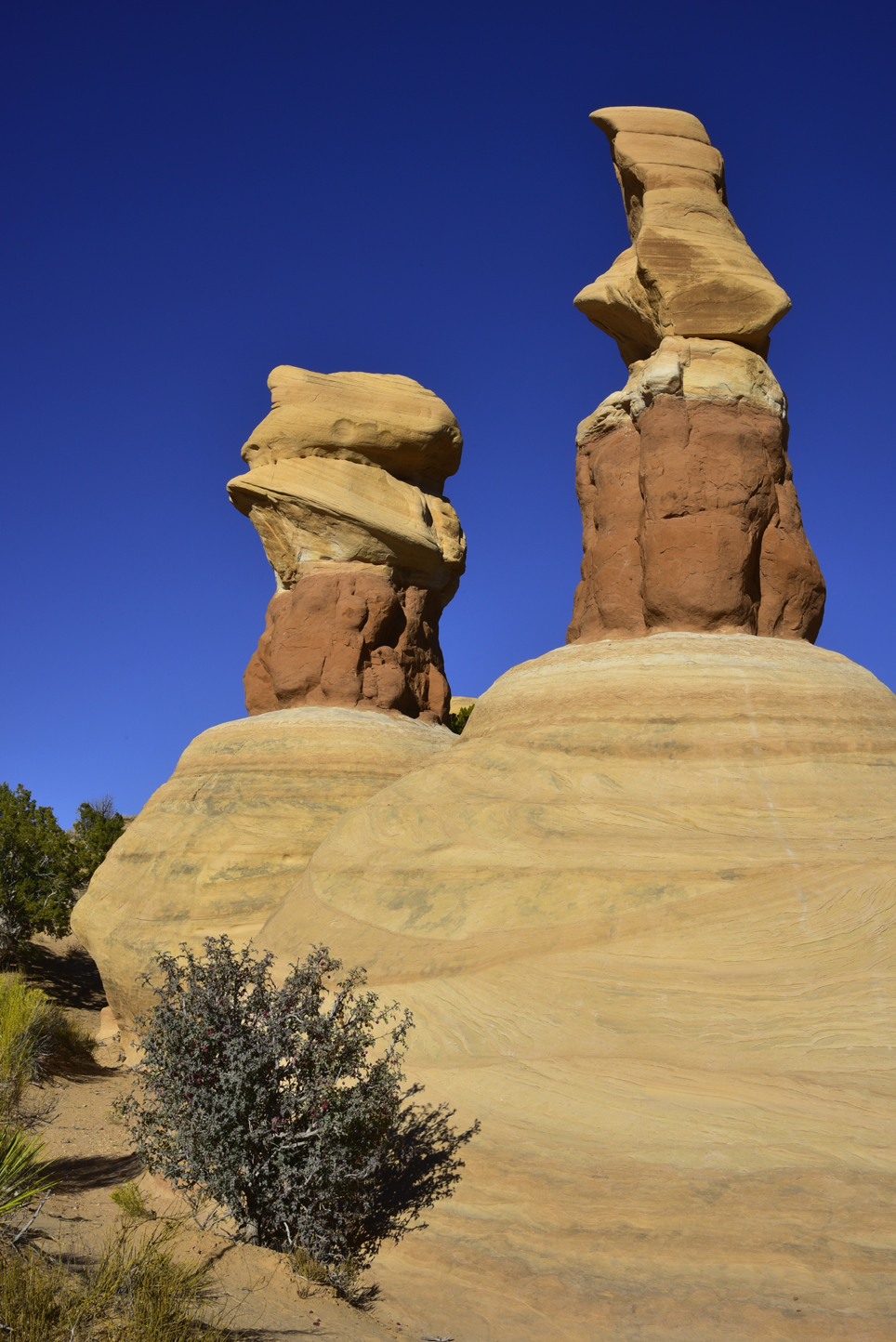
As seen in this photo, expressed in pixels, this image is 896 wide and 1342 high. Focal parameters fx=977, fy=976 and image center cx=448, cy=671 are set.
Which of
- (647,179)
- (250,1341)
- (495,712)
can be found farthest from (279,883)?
(647,179)

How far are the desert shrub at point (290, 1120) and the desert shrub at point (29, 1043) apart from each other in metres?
2.85

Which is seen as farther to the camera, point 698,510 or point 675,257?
point 675,257

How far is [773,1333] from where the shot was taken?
5.39m

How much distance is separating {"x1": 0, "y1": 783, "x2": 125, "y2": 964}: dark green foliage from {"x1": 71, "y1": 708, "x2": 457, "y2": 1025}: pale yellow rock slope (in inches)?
275

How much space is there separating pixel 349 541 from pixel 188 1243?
530 inches

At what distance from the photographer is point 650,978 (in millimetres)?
8078

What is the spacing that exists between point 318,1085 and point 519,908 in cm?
266

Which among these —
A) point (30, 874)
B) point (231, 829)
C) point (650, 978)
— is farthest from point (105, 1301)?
point (30, 874)

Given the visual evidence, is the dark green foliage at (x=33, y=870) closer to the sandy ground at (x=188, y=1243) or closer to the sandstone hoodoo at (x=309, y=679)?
the sandstone hoodoo at (x=309, y=679)

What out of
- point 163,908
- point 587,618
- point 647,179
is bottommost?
point 163,908

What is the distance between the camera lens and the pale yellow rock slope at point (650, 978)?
19.7ft

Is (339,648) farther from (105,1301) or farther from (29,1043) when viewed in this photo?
(105,1301)

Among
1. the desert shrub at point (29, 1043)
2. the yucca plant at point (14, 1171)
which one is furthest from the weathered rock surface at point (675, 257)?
the desert shrub at point (29, 1043)

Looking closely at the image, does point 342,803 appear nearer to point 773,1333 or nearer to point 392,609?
point 392,609
